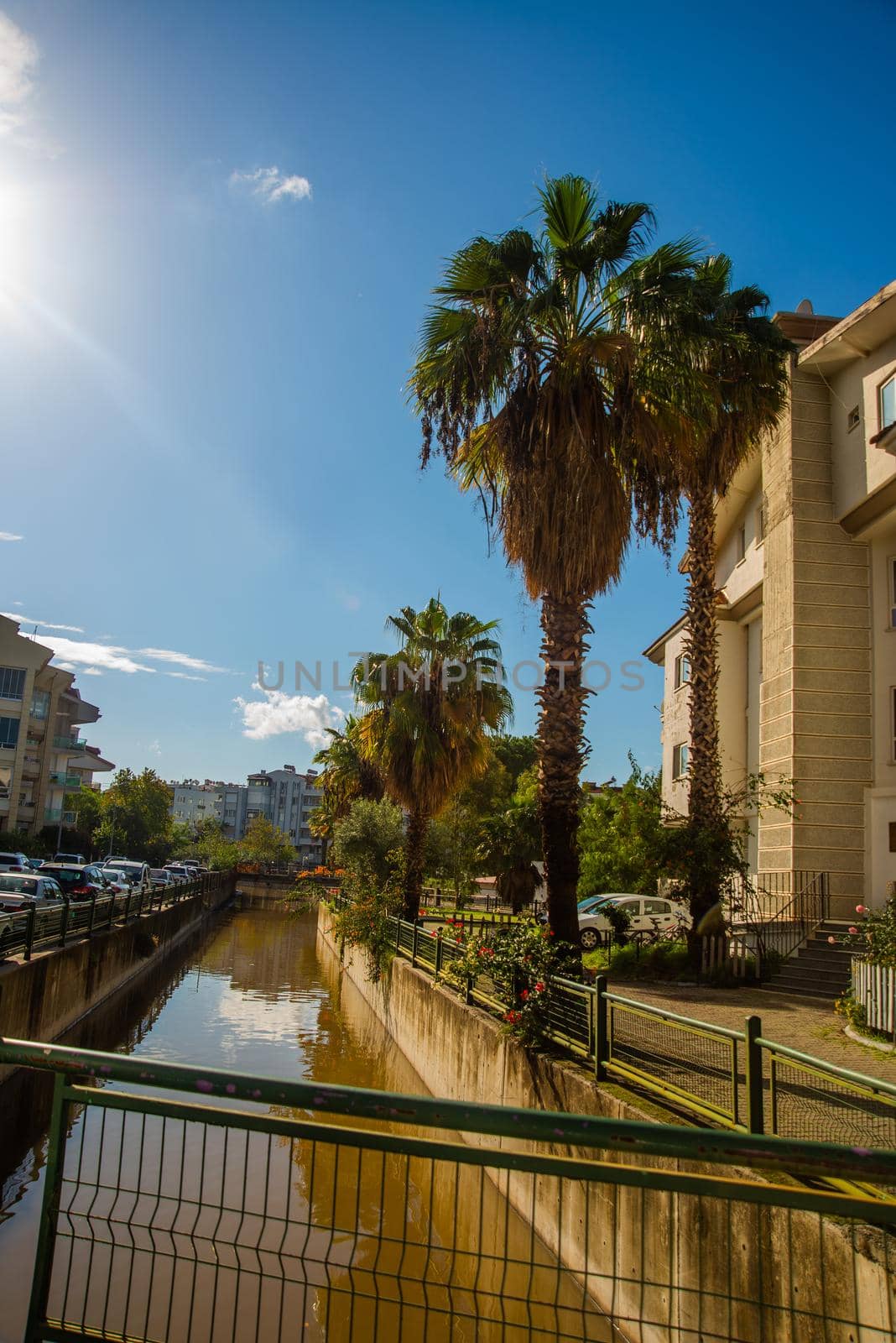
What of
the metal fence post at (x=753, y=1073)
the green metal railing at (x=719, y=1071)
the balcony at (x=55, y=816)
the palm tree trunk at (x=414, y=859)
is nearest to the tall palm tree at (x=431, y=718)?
the palm tree trunk at (x=414, y=859)

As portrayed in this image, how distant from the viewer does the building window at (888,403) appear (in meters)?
17.8

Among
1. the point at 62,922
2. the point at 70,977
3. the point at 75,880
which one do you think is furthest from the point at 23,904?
the point at 75,880

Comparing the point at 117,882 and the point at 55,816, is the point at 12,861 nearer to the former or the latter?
the point at 117,882

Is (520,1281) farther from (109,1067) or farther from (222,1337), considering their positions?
(109,1067)

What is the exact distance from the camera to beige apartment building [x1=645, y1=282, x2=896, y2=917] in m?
18.4

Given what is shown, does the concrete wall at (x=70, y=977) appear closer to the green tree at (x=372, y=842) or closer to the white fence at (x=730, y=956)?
the green tree at (x=372, y=842)

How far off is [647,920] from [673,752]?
7.94 m

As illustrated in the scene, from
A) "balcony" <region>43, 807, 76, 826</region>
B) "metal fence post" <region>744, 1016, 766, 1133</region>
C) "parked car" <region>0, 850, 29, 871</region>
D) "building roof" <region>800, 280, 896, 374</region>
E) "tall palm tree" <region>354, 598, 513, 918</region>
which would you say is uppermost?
"building roof" <region>800, 280, 896, 374</region>

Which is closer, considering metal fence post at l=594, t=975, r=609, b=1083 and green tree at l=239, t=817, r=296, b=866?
metal fence post at l=594, t=975, r=609, b=1083

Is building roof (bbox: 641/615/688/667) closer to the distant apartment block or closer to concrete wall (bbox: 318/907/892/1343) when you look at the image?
concrete wall (bbox: 318/907/892/1343)

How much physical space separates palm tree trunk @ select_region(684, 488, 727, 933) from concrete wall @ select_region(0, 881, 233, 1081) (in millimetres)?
11766

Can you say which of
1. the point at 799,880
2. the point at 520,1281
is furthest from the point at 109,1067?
the point at 799,880

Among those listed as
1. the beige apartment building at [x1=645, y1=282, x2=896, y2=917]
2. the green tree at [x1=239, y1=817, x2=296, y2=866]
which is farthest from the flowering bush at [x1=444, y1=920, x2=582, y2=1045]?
the green tree at [x1=239, y1=817, x2=296, y2=866]

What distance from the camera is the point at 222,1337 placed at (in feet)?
20.9
